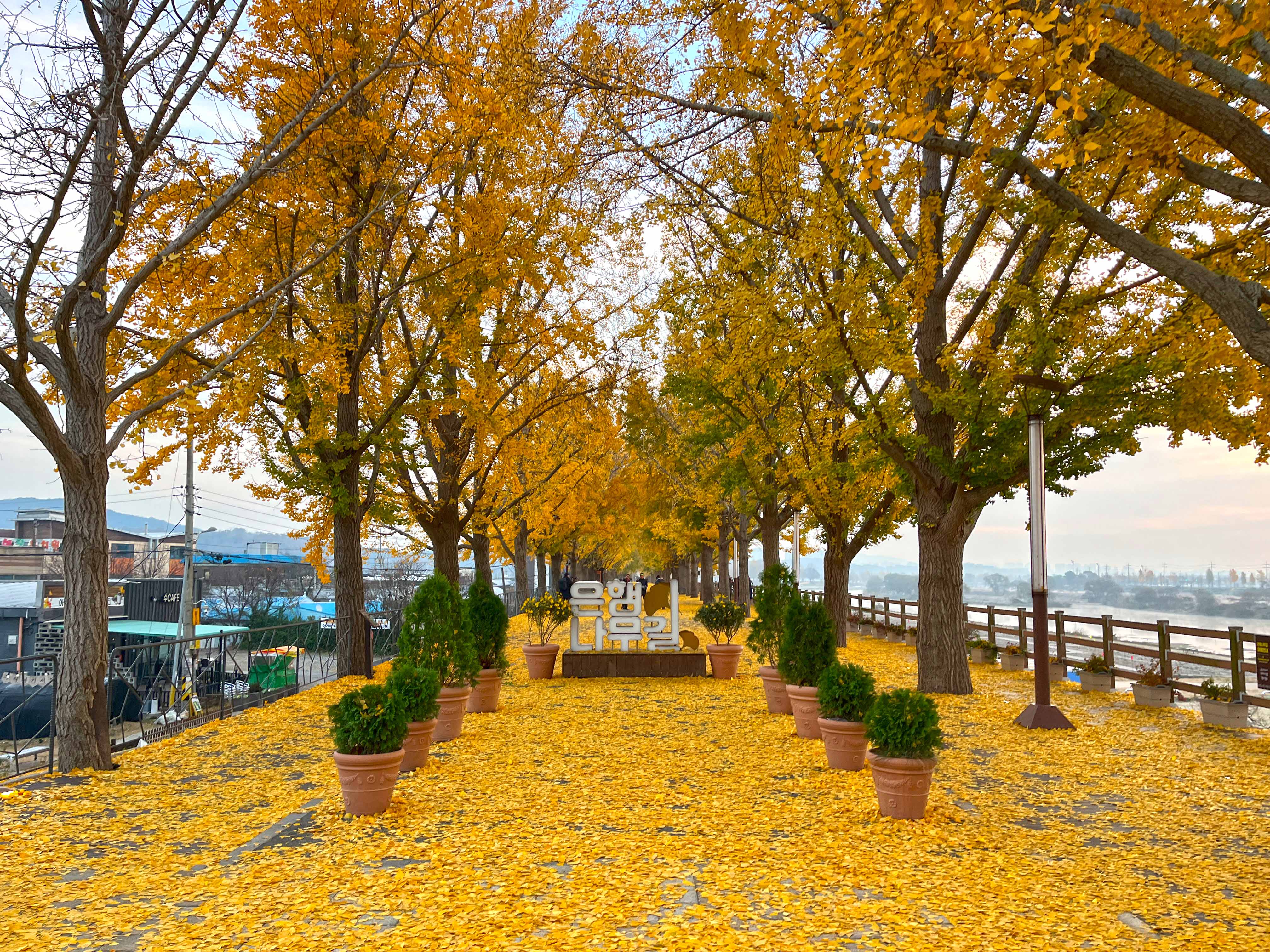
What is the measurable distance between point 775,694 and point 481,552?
11434 millimetres

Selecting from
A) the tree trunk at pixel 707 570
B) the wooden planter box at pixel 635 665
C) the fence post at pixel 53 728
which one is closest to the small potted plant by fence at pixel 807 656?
the wooden planter box at pixel 635 665

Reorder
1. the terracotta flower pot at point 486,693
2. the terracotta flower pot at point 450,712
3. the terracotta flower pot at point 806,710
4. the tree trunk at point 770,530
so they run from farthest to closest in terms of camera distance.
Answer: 1. the tree trunk at point 770,530
2. the terracotta flower pot at point 486,693
3. the terracotta flower pot at point 450,712
4. the terracotta flower pot at point 806,710

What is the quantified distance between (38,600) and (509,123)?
3527cm

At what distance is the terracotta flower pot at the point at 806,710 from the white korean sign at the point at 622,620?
6305 mm

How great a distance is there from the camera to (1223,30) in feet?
14.8

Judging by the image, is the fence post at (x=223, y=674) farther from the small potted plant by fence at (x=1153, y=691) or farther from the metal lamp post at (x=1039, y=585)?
the small potted plant by fence at (x=1153, y=691)

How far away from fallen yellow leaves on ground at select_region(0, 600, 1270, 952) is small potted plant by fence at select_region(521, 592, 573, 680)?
18.6ft

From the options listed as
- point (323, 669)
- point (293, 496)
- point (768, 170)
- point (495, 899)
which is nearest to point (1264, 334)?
point (495, 899)

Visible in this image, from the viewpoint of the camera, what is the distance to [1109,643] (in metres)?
13.0

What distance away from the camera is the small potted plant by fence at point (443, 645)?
8258 mm

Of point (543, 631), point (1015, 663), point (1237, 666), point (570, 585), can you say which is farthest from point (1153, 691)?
point (570, 585)

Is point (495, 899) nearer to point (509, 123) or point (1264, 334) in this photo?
point (1264, 334)

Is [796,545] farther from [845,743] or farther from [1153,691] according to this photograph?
[845,743]

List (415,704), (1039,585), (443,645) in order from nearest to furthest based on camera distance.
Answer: (415,704) → (443,645) → (1039,585)
